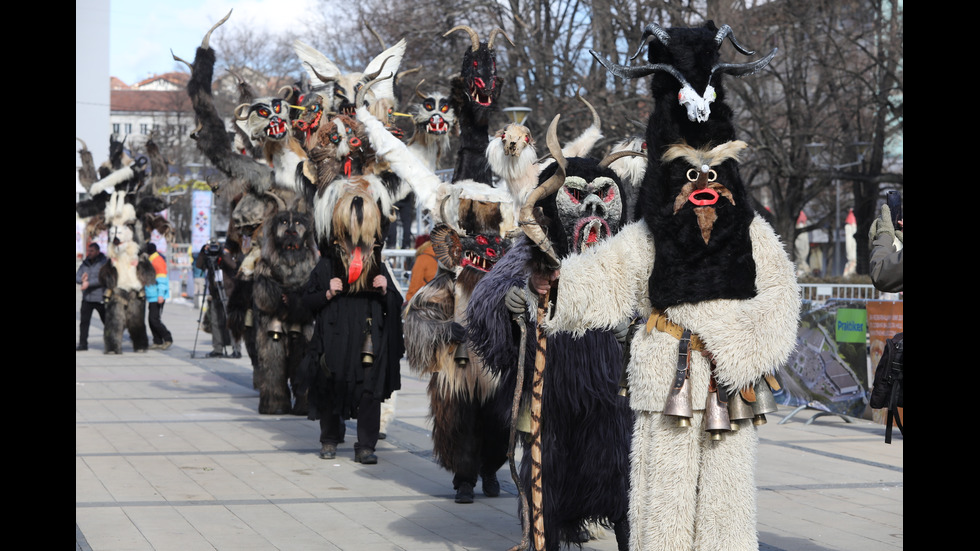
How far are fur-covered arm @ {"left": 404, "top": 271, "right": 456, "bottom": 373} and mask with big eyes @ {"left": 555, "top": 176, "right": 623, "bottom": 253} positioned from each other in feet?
5.22

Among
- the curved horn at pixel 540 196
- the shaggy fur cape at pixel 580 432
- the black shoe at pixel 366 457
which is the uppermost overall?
the curved horn at pixel 540 196

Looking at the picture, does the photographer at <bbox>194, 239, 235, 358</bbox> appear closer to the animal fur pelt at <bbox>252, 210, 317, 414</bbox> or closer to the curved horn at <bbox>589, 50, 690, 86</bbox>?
the animal fur pelt at <bbox>252, 210, 317, 414</bbox>

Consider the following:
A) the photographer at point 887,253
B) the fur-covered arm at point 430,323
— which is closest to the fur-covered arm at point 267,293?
the fur-covered arm at point 430,323

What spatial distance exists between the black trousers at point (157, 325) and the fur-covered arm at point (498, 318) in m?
12.7

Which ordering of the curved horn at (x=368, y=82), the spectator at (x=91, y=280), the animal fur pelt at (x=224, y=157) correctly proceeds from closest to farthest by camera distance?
1. the curved horn at (x=368, y=82)
2. the animal fur pelt at (x=224, y=157)
3. the spectator at (x=91, y=280)

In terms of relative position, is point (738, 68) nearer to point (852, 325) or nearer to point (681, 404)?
point (681, 404)

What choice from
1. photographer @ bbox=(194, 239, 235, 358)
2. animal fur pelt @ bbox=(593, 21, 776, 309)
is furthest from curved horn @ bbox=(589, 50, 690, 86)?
photographer @ bbox=(194, 239, 235, 358)

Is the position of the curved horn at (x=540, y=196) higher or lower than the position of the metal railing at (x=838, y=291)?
higher

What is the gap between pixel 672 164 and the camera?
4.42 meters

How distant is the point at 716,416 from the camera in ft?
13.8

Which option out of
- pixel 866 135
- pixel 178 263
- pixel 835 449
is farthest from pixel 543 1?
pixel 835 449

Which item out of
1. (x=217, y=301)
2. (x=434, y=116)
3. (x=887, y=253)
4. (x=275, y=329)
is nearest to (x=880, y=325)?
(x=434, y=116)

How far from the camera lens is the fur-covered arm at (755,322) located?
4.22 metres

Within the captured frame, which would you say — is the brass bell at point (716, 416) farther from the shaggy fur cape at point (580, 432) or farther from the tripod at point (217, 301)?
the tripod at point (217, 301)
